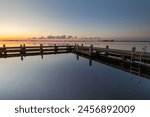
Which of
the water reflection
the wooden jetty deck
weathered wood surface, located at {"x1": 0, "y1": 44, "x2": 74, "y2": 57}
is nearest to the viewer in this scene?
the water reflection

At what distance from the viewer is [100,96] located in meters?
6.84

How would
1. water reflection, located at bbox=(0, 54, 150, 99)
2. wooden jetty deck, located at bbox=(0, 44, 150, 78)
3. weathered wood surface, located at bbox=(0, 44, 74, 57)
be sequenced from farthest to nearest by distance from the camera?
weathered wood surface, located at bbox=(0, 44, 74, 57), wooden jetty deck, located at bbox=(0, 44, 150, 78), water reflection, located at bbox=(0, 54, 150, 99)

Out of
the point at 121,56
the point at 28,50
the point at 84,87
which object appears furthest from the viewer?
the point at 28,50

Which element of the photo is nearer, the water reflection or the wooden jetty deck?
the water reflection

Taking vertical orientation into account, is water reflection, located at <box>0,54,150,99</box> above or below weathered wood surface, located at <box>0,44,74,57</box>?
below

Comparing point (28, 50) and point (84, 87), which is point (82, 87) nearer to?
point (84, 87)

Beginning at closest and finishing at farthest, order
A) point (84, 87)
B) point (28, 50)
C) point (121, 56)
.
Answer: point (84, 87)
point (121, 56)
point (28, 50)

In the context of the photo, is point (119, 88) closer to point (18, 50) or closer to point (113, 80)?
point (113, 80)

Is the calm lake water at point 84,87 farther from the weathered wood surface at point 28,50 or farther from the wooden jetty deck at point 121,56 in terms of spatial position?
the weathered wood surface at point 28,50

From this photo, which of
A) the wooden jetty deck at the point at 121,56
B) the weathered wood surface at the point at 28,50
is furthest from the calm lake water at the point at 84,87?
the weathered wood surface at the point at 28,50

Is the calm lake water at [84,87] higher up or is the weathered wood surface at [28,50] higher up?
the weathered wood surface at [28,50]

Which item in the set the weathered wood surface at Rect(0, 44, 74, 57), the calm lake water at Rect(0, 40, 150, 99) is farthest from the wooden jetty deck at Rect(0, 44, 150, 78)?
the calm lake water at Rect(0, 40, 150, 99)

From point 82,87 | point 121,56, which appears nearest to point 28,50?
point 121,56

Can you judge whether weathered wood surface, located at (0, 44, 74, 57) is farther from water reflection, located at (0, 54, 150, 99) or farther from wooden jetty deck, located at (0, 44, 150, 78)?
water reflection, located at (0, 54, 150, 99)
